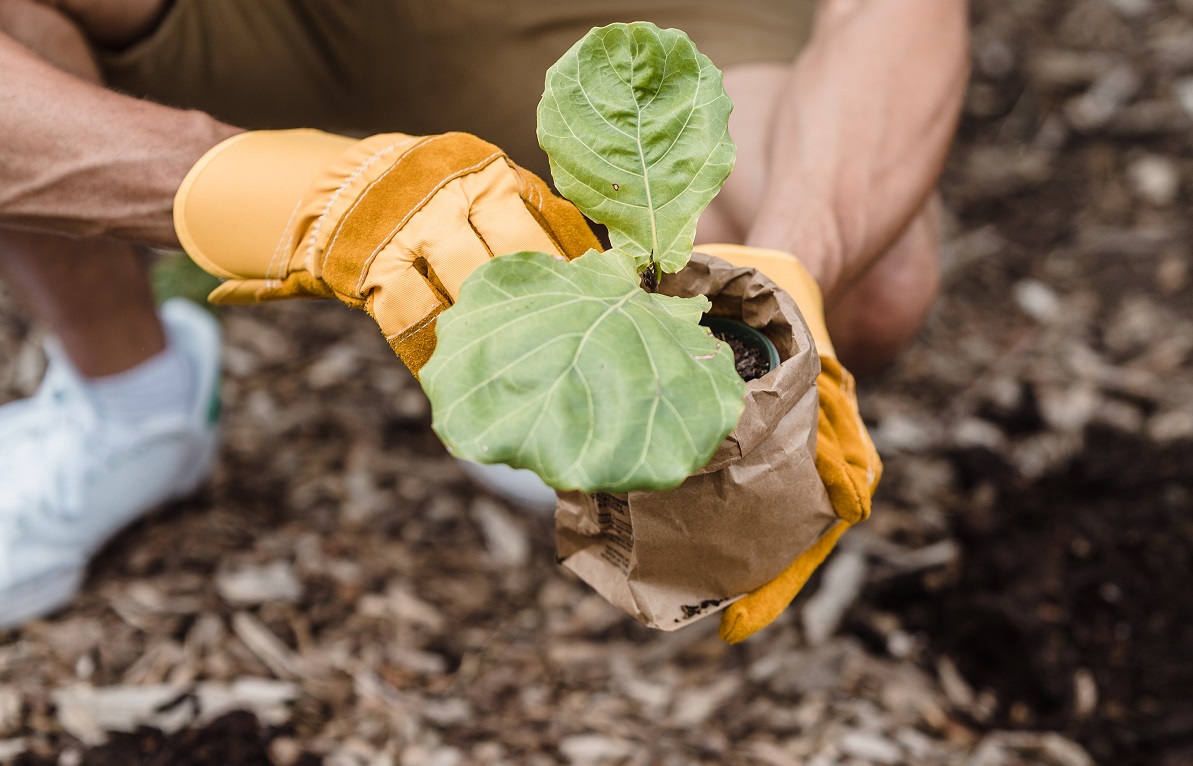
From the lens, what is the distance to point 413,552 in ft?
5.89

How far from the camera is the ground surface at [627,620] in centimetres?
146

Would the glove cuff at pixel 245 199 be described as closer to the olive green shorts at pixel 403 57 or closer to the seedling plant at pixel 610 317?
the seedling plant at pixel 610 317

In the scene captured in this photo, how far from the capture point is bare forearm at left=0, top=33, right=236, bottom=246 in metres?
1.13

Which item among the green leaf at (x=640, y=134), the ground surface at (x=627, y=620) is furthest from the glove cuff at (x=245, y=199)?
the ground surface at (x=627, y=620)

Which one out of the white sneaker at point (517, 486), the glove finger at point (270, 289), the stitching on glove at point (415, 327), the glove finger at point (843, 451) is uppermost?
the stitching on glove at point (415, 327)

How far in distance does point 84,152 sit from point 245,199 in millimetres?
219

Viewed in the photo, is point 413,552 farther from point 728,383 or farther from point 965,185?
point 965,185

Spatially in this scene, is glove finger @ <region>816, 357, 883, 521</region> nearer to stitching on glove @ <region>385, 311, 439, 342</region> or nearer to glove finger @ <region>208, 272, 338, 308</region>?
Result: stitching on glove @ <region>385, 311, 439, 342</region>

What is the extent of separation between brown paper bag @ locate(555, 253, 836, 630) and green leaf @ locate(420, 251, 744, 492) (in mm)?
120

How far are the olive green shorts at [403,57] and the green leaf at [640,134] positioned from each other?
81 centimetres

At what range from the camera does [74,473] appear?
1.69m

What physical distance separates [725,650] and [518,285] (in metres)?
1.02

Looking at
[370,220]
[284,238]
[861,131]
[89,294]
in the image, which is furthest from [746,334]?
[89,294]

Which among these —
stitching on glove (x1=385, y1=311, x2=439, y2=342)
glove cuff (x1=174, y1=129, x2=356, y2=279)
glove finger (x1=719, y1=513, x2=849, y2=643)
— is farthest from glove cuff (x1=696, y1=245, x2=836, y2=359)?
glove cuff (x1=174, y1=129, x2=356, y2=279)
